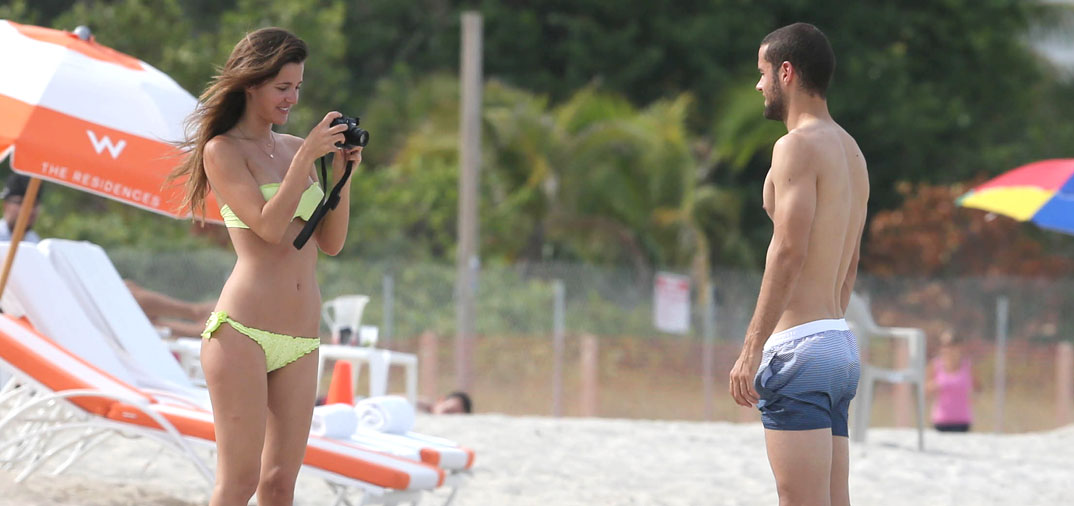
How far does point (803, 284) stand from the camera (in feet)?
11.2

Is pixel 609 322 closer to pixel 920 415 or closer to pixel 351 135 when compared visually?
pixel 920 415

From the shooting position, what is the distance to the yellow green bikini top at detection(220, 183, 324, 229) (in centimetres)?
336

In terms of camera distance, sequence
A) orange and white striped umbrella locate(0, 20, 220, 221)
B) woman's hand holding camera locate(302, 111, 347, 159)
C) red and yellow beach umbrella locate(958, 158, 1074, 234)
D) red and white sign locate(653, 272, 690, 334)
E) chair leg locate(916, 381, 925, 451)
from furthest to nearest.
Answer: red and white sign locate(653, 272, 690, 334) → chair leg locate(916, 381, 925, 451) → red and yellow beach umbrella locate(958, 158, 1074, 234) → orange and white striped umbrella locate(0, 20, 220, 221) → woman's hand holding camera locate(302, 111, 347, 159)

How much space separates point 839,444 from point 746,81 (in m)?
20.9

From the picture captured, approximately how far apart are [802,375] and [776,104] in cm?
70

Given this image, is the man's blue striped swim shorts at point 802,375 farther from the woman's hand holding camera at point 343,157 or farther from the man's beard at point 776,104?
the woman's hand holding camera at point 343,157

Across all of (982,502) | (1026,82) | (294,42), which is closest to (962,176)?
(1026,82)

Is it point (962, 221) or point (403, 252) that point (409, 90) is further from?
point (962, 221)

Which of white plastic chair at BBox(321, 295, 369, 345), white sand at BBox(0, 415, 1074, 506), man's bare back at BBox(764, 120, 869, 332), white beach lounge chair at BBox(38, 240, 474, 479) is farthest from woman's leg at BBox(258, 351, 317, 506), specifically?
white plastic chair at BBox(321, 295, 369, 345)

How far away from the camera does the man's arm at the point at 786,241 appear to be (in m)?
3.31

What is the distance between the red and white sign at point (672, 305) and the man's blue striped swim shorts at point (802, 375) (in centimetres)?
1100

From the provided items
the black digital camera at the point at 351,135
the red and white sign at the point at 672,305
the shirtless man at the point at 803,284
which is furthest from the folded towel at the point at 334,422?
the red and white sign at the point at 672,305

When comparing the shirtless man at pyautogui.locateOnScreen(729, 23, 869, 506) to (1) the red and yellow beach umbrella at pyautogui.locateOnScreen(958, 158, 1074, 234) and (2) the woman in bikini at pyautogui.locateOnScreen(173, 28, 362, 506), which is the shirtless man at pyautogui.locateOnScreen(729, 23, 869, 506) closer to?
(2) the woman in bikini at pyautogui.locateOnScreen(173, 28, 362, 506)

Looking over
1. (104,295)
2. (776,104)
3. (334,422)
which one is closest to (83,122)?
(104,295)
